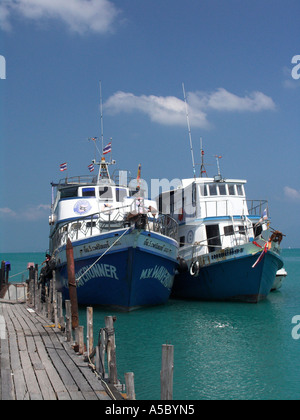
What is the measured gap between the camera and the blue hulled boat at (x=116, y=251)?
18.4 m

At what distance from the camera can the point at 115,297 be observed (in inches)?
758

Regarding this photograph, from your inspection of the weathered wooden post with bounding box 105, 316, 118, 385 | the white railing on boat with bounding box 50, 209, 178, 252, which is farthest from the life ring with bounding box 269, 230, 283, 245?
the weathered wooden post with bounding box 105, 316, 118, 385

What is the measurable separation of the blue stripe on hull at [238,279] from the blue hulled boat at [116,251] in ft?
9.83

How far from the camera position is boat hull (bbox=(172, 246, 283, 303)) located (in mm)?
21812

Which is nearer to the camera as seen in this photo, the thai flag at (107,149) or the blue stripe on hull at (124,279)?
the blue stripe on hull at (124,279)

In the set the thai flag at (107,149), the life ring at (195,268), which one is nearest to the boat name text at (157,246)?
the life ring at (195,268)

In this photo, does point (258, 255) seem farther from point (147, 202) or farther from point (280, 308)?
point (147, 202)

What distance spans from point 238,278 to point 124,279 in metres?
7.00

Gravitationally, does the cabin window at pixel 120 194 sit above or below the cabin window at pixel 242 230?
above

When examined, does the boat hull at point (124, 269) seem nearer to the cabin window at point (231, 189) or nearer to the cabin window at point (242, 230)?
the cabin window at point (242, 230)

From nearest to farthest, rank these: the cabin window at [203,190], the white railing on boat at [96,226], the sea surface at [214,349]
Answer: the sea surface at [214,349], the white railing on boat at [96,226], the cabin window at [203,190]

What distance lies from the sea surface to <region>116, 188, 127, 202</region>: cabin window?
6.20 metres

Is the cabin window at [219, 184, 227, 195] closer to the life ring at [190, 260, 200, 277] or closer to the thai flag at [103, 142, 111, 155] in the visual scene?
the life ring at [190, 260, 200, 277]
